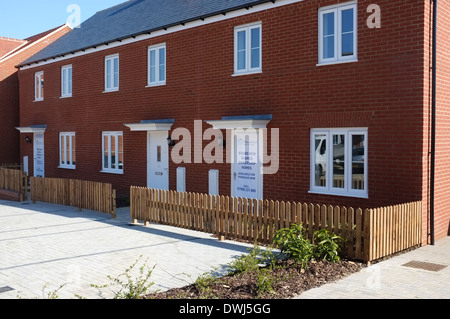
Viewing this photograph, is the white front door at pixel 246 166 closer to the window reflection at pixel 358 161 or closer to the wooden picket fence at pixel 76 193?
the window reflection at pixel 358 161

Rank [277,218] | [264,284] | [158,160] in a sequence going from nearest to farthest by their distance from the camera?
1. [264,284]
2. [277,218]
3. [158,160]

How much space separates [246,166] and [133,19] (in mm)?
9041

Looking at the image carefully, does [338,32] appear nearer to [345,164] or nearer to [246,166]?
[345,164]

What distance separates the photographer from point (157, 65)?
16453mm

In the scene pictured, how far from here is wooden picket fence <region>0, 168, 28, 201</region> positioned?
57.3 feet

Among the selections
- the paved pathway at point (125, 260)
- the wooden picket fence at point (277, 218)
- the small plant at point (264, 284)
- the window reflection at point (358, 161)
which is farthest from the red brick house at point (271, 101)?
the small plant at point (264, 284)

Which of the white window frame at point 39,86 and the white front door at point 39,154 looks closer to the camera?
the white window frame at point 39,86

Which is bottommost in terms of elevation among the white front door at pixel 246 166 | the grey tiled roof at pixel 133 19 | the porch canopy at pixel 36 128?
the white front door at pixel 246 166

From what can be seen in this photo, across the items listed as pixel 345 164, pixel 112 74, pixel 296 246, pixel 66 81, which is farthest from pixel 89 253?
pixel 66 81

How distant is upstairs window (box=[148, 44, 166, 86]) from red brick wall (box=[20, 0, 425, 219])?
0.75 feet

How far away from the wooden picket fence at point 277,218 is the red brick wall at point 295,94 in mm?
1212

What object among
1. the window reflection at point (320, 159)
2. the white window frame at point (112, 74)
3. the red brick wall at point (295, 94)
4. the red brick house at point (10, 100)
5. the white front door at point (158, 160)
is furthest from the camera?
the red brick house at point (10, 100)

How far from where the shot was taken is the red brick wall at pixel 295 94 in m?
10.1
